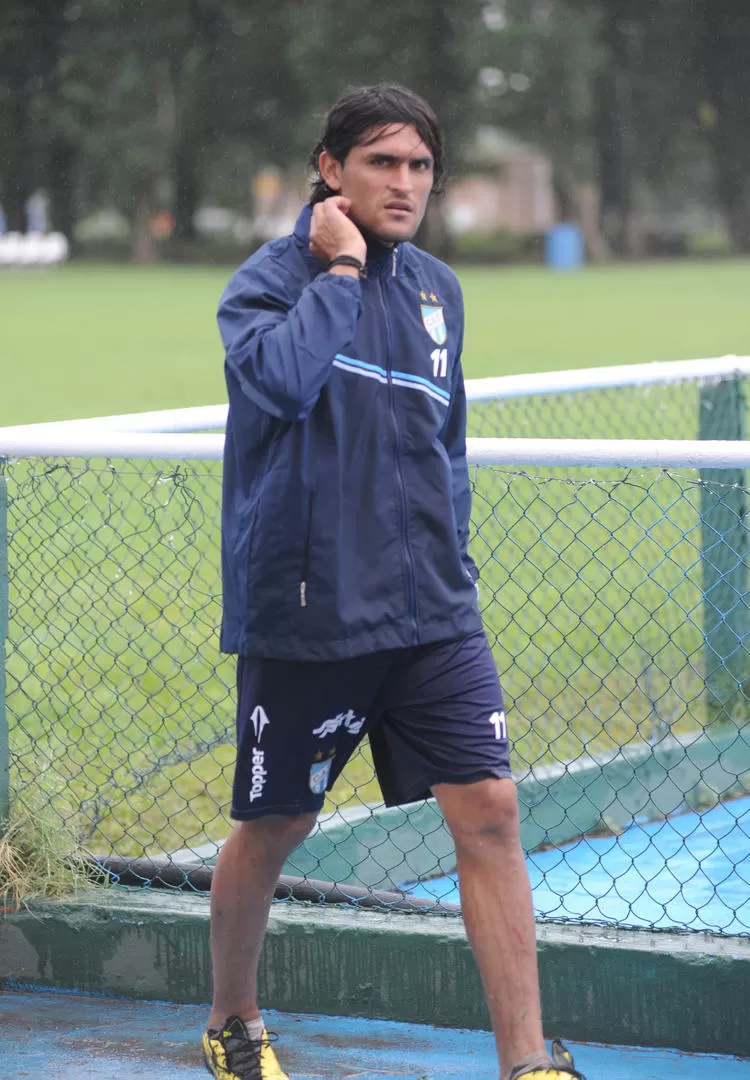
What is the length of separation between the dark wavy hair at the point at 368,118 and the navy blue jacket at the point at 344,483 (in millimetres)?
161

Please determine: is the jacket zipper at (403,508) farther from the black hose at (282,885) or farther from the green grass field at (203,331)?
the green grass field at (203,331)

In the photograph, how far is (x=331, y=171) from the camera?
2.96m

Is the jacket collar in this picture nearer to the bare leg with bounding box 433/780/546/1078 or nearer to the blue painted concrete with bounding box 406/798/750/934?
the bare leg with bounding box 433/780/546/1078

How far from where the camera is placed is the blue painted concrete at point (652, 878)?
14.4 ft

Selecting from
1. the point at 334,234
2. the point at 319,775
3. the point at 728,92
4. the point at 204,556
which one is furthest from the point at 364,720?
the point at 728,92

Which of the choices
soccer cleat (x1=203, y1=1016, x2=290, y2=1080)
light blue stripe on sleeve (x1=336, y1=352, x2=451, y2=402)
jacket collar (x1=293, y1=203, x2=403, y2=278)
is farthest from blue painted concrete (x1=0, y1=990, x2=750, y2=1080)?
jacket collar (x1=293, y1=203, x2=403, y2=278)

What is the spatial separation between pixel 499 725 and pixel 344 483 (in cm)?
53

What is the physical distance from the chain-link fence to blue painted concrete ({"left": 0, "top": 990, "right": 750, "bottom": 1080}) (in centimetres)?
42

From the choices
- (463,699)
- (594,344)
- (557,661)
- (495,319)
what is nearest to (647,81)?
(495,319)

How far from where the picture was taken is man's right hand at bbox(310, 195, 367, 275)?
2.79 meters

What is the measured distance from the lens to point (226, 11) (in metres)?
59.2

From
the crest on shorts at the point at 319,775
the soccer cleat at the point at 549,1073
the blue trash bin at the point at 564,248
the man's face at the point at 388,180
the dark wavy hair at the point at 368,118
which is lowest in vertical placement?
the soccer cleat at the point at 549,1073

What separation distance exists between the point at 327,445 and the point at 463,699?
522 mm

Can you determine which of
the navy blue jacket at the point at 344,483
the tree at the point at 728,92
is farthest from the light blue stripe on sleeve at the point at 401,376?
the tree at the point at 728,92
